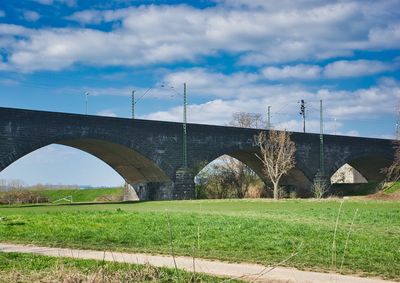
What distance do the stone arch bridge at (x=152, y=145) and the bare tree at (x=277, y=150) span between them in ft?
3.24

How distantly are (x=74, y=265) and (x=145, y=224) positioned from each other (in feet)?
27.7

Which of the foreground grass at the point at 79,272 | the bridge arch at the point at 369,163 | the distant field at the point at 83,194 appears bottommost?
the distant field at the point at 83,194

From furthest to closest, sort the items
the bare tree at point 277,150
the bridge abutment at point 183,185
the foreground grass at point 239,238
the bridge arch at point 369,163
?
the bridge arch at point 369,163
the bare tree at point 277,150
the bridge abutment at point 183,185
the foreground grass at point 239,238

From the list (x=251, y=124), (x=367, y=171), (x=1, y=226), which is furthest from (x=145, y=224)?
(x=367, y=171)

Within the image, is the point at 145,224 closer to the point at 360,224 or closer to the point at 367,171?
the point at 360,224

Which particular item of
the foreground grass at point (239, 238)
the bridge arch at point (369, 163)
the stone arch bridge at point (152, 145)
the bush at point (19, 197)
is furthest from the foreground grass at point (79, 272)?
A: the bridge arch at point (369, 163)

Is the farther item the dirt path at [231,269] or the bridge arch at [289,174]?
the bridge arch at [289,174]

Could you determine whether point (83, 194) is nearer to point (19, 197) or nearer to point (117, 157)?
point (19, 197)

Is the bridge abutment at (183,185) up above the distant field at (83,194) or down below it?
above

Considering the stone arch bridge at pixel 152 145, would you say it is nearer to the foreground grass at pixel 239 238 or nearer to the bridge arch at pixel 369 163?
the bridge arch at pixel 369 163

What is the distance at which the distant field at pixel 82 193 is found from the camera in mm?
62053

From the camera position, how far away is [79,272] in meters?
7.13

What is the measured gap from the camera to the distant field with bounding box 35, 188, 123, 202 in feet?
204

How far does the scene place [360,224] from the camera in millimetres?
17172
